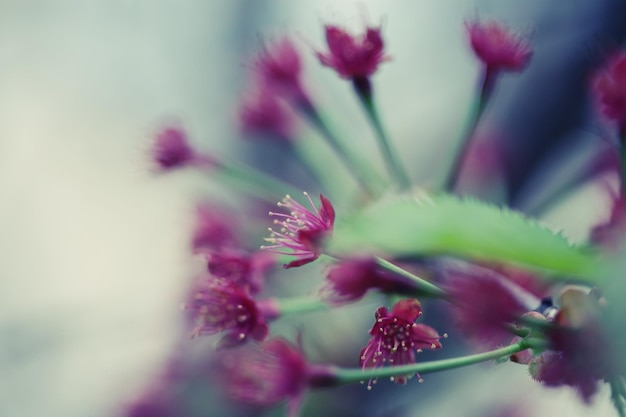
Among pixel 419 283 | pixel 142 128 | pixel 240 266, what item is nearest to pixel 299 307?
pixel 240 266

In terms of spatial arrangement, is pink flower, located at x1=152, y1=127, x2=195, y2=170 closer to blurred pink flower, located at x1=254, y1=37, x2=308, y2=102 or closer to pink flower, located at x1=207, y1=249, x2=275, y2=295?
blurred pink flower, located at x1=254, y1=37, x2=308, y2=102

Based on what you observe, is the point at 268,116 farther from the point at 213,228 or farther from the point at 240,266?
the point at 240,266

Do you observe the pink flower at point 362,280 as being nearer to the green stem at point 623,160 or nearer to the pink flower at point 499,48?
the green stem at point 623,160

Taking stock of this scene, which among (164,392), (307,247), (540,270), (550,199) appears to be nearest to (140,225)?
(164,392)

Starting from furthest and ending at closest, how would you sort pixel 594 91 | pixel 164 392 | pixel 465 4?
pixel 465 4, pixel 164 392, pixel 594 91

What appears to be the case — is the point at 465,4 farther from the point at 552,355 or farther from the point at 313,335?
the point at 552,355

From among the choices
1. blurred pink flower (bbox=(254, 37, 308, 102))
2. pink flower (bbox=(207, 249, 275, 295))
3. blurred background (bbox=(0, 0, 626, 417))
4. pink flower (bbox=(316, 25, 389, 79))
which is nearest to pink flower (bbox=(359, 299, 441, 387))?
pink flower (bbox=(207, 249, 275, 295))
